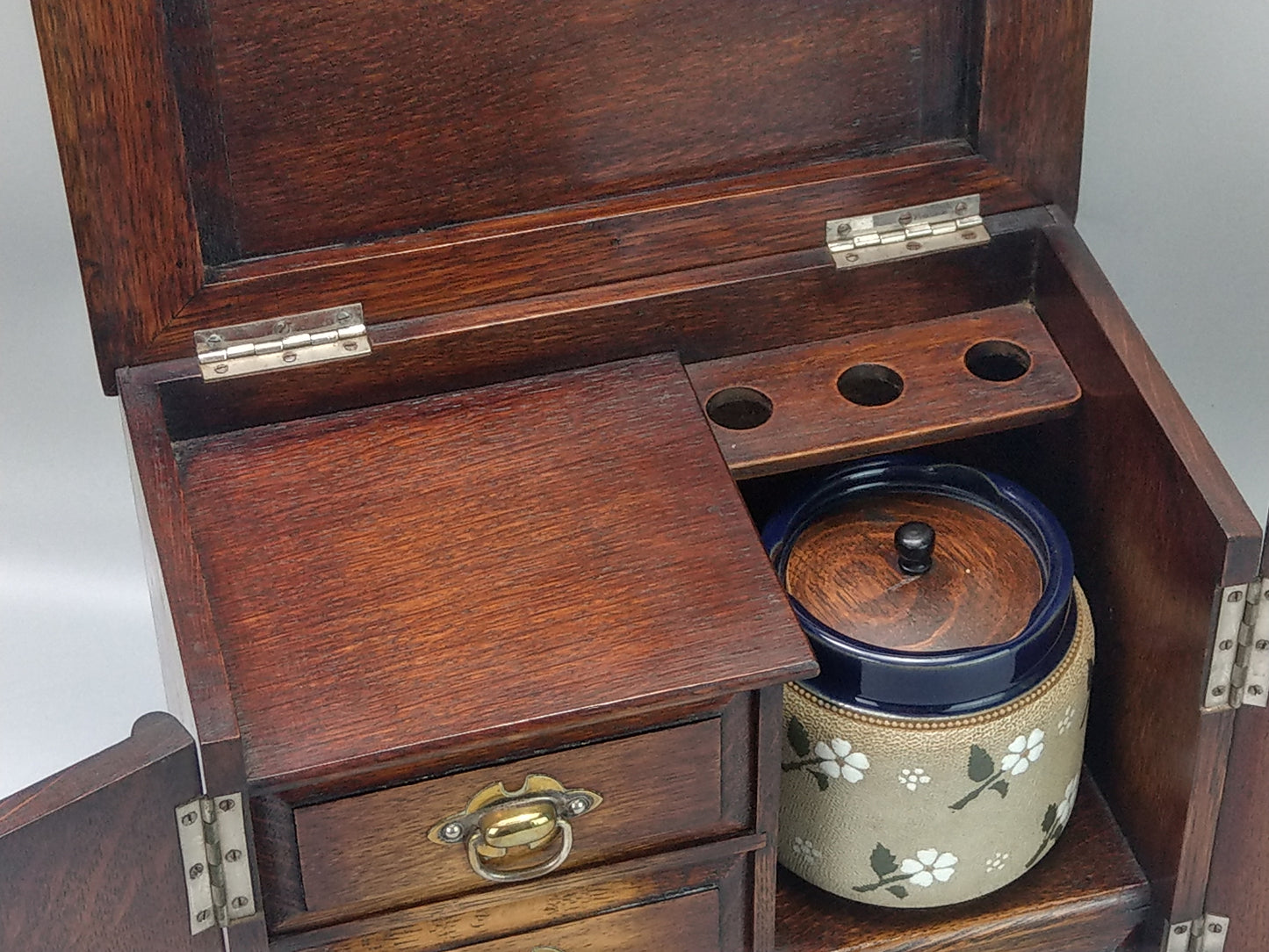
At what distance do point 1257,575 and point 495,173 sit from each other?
52cm

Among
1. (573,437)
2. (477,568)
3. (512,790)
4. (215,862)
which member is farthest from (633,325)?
(215,862)

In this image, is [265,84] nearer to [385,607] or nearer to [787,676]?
[385,607]

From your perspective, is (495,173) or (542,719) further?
(495,173)

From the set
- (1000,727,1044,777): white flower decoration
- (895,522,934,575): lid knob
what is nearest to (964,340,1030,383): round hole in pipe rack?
(895,522,934,575): lid knob

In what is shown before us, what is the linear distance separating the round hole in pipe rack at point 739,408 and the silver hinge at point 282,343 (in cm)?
23

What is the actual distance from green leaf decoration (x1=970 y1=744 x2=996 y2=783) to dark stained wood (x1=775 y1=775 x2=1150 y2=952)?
0.14 m

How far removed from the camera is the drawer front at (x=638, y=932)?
1.30 metres

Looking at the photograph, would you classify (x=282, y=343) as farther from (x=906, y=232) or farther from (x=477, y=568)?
(x=906, y=232)

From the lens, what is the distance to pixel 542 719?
1153 mm

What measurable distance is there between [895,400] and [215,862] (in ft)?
1.73

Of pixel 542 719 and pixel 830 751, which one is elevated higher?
pixel 542 719

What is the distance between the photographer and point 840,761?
1.31 m

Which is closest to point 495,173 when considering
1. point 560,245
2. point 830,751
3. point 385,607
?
point 560,245

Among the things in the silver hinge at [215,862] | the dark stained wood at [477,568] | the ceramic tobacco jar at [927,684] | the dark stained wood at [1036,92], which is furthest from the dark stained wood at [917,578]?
the silver hinge at [215,862]
